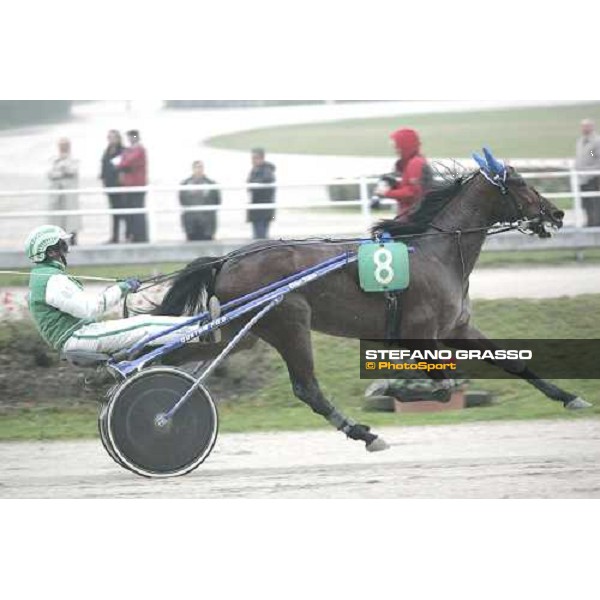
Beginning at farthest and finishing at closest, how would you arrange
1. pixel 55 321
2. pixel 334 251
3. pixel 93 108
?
pixel 93 108, pixel 334 251, pixel 55 321

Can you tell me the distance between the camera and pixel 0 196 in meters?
8.75

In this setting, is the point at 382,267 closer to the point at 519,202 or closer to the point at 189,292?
the point at 519,202

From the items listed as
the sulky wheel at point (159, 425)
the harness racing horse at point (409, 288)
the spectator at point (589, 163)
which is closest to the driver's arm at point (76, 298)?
the sulky wheel at point (159, 425)

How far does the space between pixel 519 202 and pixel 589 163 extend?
110cm

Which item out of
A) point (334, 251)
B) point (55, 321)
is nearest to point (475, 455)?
point (334, 251)

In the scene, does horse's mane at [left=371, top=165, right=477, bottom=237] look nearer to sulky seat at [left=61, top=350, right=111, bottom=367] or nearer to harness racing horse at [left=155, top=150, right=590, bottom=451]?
harness racing horse at [left=155, top=150, right=590, bottom=451]

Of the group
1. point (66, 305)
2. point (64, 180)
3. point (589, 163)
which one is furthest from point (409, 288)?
point (64, 180)

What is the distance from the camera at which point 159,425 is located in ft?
24.7

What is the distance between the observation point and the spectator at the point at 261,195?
883 centimetres

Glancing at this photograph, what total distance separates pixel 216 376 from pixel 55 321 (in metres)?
1.64

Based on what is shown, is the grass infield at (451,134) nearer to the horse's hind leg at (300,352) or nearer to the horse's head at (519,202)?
the horse's head at (519,202)

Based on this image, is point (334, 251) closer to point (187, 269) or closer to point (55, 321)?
point (187, 269)

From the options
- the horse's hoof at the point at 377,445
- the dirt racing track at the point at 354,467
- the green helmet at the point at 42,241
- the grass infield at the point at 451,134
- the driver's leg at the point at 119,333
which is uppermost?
the grass infield at the point at 451,134

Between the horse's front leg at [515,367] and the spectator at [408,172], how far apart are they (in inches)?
31.8
